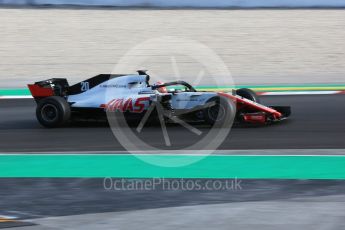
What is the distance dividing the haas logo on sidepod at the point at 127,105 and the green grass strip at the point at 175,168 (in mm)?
1988

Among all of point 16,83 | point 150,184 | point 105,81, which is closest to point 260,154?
point 150,184

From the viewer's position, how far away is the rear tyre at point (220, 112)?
10781 mm

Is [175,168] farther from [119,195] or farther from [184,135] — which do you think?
[184,135]

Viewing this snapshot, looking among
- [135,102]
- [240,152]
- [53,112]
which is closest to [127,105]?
[135,102]

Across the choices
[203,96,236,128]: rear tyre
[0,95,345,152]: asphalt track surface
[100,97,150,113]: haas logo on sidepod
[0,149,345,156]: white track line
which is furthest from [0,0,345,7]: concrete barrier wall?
[0,149,345,156]: white track line

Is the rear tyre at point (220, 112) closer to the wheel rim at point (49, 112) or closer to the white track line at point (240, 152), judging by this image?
the white track line at point (240, 152)

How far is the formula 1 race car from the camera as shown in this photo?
1097 cm

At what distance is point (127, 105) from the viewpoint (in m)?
11.3

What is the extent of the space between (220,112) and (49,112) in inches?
100

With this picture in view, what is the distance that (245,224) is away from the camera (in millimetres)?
5852

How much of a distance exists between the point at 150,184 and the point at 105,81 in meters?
4.27

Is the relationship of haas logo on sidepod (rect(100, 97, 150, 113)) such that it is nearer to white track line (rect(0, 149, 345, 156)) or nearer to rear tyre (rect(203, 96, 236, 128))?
rear tyre (rect(203, 96, 236, 128))

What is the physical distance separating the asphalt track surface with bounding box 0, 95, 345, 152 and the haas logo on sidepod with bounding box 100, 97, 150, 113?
1.02ft

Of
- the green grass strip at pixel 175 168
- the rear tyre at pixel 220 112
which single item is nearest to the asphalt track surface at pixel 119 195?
the green grass strip at pixel 175 168
